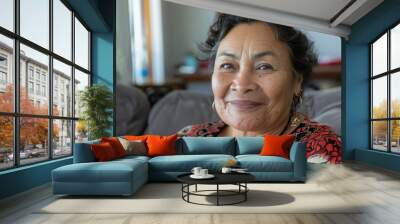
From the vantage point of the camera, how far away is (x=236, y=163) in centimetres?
552

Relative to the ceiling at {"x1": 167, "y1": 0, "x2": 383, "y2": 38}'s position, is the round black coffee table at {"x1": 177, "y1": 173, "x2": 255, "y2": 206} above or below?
below

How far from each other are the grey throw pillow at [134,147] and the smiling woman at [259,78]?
6.66 ft

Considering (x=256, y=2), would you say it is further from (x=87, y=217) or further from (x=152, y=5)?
(x=87, y=217)

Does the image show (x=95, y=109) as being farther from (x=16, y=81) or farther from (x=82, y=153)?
(x=16, y=81)

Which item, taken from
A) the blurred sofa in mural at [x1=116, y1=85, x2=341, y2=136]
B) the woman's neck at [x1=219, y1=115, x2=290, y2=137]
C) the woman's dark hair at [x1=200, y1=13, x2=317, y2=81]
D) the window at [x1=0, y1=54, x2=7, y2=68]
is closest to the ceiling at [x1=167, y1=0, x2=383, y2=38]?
the woman's dark hair at [x1=200, y1=13, x2=317, y2=81]

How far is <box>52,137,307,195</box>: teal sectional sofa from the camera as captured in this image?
455 centimetres

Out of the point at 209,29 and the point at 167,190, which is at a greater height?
the point at 209,29

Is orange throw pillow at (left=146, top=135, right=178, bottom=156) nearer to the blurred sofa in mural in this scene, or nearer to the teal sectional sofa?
the teal sectional sofa

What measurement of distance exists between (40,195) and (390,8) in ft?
22.3

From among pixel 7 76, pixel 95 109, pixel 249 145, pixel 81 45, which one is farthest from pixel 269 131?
pixel 7 76

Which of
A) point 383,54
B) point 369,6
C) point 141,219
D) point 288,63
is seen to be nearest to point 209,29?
point 288,63

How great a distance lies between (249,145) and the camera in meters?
6.44

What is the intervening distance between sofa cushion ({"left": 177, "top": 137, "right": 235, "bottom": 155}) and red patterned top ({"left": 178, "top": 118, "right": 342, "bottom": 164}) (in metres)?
1.46

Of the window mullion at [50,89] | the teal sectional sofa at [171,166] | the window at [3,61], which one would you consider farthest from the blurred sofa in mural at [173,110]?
the window at [3,61]
